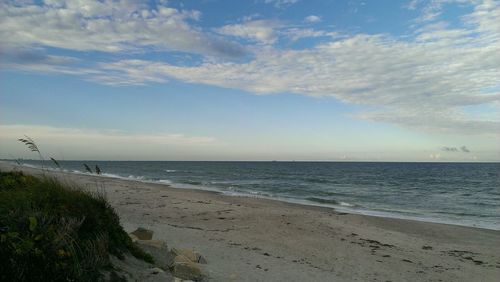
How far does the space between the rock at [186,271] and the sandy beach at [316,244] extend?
0.48 m

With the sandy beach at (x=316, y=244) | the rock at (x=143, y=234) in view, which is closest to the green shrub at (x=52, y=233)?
the sandy beach at (x=316, y=244)

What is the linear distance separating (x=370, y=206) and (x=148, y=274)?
77.8 ft

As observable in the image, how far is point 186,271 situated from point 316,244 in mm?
6667

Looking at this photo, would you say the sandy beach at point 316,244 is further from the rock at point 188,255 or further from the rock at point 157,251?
the rock at point 157,251

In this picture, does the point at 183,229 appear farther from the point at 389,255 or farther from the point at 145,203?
the point at 145,203

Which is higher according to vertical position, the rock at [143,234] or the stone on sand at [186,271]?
the rock at [143,234]

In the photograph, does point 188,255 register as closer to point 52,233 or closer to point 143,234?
point 143,234

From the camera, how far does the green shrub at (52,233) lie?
3743 mm

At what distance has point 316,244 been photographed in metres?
12.4

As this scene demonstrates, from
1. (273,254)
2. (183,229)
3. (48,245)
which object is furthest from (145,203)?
(48,245)

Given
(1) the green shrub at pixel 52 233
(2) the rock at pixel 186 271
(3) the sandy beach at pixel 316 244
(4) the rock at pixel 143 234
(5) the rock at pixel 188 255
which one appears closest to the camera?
(1) the green shrub at pixel 52 233

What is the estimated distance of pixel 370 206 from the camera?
2719 cm

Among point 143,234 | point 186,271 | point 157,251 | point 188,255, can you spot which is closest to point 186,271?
point 186,271

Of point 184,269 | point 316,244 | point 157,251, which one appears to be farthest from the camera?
point 316,244
